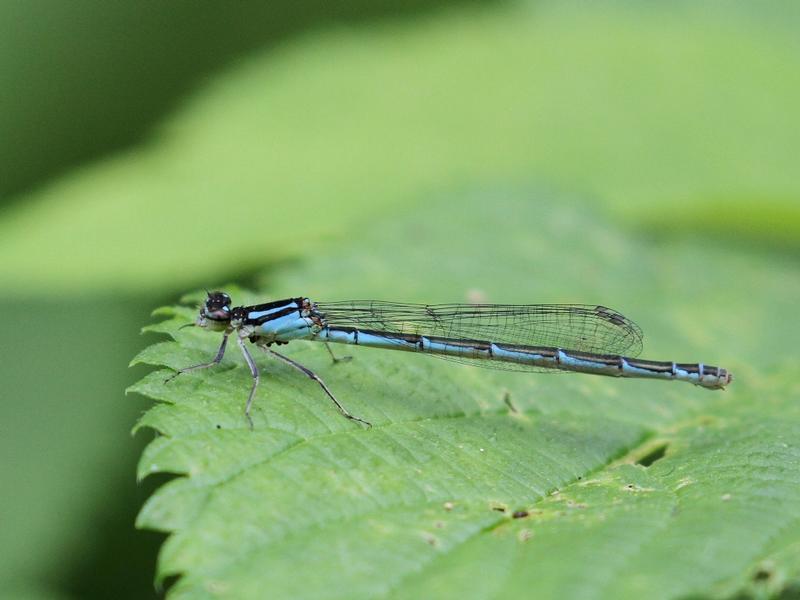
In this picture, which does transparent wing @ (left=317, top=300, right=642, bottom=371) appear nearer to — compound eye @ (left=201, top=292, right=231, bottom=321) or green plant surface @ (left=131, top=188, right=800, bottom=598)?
green plant surface @ (left=131, top=188, right=800, bottom=598)

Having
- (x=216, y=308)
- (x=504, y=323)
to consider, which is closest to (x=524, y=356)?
(x=504, y=323)

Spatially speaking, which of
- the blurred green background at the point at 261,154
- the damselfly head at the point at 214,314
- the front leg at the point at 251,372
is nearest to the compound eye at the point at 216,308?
the damselfly head at the point at 214,314

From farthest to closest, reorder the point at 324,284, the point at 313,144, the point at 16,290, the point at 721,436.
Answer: the point at 313,144 → the point at 16,290 → the point at 324,284 → the point at 721,436

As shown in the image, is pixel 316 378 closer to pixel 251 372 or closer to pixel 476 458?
pixel 251 372

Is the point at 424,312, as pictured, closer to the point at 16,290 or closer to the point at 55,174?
the point at 16,290

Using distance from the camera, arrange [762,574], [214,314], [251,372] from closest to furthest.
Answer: [762,574] < [251,372] < [214,314]

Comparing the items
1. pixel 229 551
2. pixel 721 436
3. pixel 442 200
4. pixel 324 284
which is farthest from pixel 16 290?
pixel 721 436

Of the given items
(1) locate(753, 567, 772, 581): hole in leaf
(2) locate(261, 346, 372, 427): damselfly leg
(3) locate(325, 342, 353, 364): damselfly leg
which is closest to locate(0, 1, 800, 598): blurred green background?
(3) locate(325, 342, 353, 364): damselfly leg
